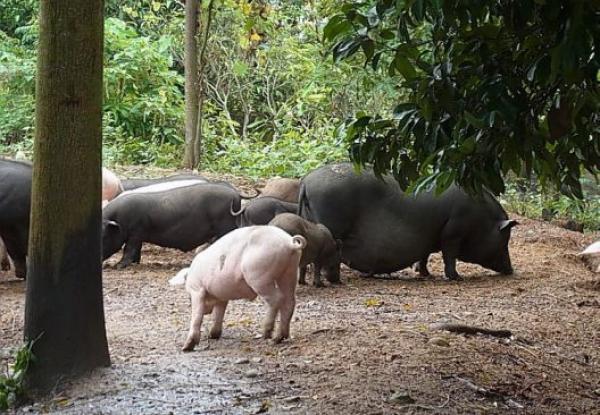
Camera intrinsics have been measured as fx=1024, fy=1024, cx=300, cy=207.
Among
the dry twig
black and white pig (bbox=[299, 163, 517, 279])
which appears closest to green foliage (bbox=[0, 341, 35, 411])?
the dry twig

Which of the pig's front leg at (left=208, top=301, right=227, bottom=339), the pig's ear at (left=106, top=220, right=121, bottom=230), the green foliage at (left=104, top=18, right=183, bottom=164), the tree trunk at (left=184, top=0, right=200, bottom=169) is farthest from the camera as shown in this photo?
the green foliage at (left=104, top=18, right=183, bottom=164)

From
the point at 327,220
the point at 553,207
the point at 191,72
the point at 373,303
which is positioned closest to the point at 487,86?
the point at 373,303

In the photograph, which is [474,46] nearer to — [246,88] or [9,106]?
[9,106]

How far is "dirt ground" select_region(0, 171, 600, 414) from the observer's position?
4.16 metres

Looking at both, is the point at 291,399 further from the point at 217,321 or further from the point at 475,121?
the point at 475,121

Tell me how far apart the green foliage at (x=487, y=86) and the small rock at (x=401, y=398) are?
892mm

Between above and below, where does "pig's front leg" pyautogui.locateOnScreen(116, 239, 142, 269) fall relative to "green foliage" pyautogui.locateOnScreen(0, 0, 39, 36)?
below

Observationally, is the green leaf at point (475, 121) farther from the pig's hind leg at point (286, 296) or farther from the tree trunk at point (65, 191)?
the pig's hind leg at point (286, 296)

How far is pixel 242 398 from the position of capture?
413 cm

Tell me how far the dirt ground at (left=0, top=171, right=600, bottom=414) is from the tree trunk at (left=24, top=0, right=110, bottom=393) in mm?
244

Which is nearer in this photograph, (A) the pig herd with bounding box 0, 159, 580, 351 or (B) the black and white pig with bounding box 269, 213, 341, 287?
(B) the black and white pig with bounding box 269, 213, 341, 287

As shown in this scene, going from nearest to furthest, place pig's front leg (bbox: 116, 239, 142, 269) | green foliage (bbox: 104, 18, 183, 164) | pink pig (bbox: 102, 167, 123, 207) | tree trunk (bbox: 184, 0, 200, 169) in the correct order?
1. pig's front leg (bbox: 116, 239, 142, 269)
2. pink pig (bbox: 102, 167, 123, 207)
3. tree trunk (bbox: 184, 0, 200, 169)
4. green foliage (bbox: 104, 18, 183, 164)

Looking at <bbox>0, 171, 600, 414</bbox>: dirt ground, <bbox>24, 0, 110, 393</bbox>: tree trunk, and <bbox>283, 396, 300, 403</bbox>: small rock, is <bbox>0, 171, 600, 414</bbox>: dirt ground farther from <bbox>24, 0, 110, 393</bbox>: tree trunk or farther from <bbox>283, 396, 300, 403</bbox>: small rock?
<bbox>24, 0, 110, 393</bbox>: tree trunk

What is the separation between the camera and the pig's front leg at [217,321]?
17.6ft
